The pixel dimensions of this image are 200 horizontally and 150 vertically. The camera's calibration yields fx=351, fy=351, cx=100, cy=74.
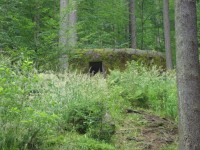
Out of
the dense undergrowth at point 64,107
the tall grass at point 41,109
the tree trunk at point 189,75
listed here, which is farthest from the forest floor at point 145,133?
the tree trunk at point 189,75

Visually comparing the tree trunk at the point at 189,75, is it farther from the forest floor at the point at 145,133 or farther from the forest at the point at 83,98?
the forest floor at the point at 145,133

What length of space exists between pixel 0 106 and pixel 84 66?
33.3 ft

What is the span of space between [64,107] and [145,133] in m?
1.74

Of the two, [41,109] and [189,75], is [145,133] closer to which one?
[189,75]

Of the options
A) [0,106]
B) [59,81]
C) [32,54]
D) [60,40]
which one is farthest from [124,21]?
[0,106]

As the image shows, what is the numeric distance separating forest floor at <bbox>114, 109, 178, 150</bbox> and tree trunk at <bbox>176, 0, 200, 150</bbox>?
98cm

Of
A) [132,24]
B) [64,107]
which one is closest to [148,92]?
[64,107]

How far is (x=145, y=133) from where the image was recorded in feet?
21.4

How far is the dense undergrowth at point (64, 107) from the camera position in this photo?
4160mm

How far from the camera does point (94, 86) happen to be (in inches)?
265

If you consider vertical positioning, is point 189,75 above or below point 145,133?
above

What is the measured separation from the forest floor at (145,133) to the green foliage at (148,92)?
60cm

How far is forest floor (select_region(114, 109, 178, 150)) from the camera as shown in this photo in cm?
588

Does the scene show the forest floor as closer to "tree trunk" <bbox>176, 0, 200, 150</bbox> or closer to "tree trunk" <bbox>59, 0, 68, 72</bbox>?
"tree trunk" <bbox>176, 0, 200, 150</bbox>
